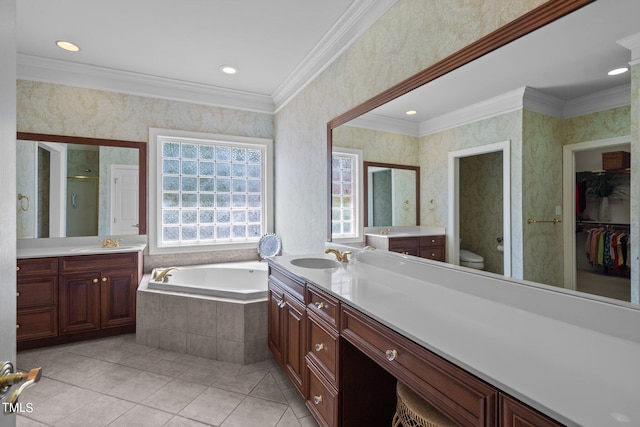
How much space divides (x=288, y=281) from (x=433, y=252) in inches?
37.0

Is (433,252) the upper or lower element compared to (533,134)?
lower

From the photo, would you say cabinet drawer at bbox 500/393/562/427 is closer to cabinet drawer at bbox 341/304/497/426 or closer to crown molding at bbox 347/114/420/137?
cabinet drawer at bbox 341/304/497/426

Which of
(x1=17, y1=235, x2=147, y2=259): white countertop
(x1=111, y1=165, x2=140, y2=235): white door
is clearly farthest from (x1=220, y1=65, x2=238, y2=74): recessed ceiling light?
(x1=17, y1=235, x2=147, y2=259): white countertop

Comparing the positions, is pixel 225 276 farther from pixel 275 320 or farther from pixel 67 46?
pixel 67 46

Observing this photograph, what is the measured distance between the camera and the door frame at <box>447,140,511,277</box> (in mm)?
1294

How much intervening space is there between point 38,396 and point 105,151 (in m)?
2.32

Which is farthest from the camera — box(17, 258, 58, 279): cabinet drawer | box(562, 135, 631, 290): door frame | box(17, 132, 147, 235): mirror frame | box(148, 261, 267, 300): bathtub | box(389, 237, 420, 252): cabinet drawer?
box(148, 261, 267, 300): bathtub

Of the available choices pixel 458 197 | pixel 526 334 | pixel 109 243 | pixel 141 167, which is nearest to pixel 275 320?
pixel 458 197

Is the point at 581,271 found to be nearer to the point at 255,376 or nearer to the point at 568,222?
the point at 568,222

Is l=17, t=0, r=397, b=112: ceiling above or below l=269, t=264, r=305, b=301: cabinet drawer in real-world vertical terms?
above

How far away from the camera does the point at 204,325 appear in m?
2.60

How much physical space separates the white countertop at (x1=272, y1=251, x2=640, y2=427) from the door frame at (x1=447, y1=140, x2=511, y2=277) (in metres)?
0.09

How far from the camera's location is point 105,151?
3.31m

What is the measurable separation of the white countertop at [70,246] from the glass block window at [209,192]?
34 cm
